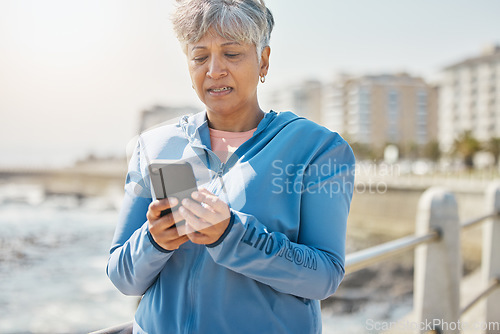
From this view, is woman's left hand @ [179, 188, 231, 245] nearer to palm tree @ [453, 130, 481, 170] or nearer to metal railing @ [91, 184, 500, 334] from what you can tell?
metal railing @ [91, 184, 500, 334]

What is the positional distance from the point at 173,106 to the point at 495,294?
2.82 meters

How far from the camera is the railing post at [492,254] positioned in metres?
2.86

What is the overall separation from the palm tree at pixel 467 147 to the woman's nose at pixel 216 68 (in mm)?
39722

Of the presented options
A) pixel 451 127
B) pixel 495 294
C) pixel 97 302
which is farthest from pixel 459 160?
pixel 495 294

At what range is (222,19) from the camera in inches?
34.3

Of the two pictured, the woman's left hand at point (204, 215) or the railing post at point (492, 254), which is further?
the railing post at point (492, 254)

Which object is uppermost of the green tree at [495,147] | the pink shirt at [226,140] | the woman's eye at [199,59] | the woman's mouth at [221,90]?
the woman's eye at [199,59]

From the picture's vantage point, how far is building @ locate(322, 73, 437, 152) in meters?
68.4

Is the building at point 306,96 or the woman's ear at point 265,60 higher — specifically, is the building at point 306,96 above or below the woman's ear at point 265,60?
above

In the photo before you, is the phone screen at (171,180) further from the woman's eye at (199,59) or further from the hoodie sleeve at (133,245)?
the woman's eye at (199,59)

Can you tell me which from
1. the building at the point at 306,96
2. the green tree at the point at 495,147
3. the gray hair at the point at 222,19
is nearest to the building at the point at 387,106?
the building at the point at 306,96

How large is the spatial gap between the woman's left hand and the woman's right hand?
2cm

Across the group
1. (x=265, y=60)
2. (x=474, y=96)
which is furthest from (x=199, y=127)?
(x=474, y=96)

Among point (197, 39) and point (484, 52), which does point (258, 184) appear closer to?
point (197, 39)
